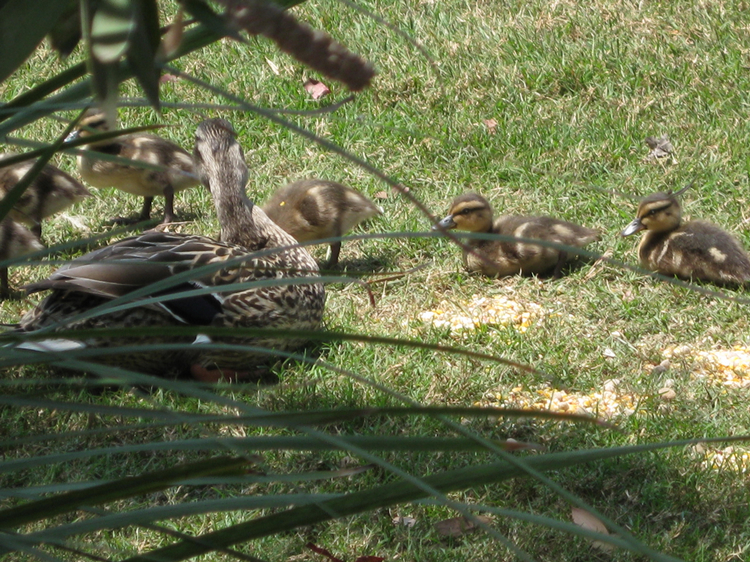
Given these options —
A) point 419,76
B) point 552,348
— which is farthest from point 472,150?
point 552,348

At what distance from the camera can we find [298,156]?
218 inches

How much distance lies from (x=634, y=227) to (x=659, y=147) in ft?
3.34

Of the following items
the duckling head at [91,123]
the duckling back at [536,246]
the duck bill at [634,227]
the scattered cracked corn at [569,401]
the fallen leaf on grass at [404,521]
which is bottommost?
the fallen leaf on grass at [404,521]

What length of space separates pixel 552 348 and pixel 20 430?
1972mm

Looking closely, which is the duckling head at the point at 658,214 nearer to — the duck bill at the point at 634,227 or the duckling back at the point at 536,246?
the duck bill at the point at 634,227

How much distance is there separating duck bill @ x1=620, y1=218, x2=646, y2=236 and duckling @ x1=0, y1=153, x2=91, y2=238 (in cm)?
272

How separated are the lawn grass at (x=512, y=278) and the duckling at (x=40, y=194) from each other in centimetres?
34

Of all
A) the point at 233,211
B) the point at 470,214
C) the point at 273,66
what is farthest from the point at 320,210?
the point at 273,66

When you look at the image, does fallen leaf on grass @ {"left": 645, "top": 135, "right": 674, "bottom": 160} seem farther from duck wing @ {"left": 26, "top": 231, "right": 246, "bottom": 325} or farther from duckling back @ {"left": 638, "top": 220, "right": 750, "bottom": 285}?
duck wing @ {"left": 26, "top": 231, "right": 246, "bottom": 325}

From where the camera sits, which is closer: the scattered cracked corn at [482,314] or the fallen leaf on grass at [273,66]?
the scattered cracked corn at [482,314]

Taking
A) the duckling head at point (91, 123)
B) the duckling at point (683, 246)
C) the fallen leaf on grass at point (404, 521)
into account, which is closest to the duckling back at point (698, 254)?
the duckling at point (683, 246)

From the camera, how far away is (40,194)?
4.55 metres

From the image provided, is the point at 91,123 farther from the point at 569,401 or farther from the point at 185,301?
the point at 569,401

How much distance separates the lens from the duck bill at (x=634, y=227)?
451cm
